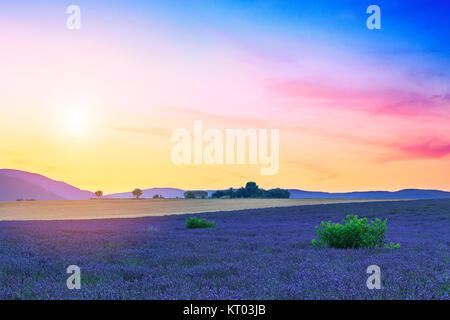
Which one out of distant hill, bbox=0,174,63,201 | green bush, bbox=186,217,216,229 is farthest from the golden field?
distant hill, bbox=0,174,63,201

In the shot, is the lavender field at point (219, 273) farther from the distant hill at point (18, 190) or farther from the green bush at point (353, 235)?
the distant hill at point (18, 190)

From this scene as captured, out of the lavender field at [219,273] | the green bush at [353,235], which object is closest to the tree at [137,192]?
the lavender field at [219,273]

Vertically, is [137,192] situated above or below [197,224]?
below

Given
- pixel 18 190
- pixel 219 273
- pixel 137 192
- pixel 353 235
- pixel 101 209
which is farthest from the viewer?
pixel 18 190

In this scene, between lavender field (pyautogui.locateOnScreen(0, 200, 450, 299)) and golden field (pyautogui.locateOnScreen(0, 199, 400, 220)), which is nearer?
lavender field (pyautogui.locateOnScreen(0, 200, 450, 299))

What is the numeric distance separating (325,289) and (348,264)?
2.37m

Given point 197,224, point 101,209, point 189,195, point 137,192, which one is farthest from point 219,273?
point 137,192

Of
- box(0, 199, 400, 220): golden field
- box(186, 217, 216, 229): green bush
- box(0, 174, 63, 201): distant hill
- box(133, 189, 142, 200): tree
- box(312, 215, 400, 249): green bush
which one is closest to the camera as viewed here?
box(312, 215, 400, 249): green bush

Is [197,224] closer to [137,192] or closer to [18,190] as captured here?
[137,192]

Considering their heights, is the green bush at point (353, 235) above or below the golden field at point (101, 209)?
above

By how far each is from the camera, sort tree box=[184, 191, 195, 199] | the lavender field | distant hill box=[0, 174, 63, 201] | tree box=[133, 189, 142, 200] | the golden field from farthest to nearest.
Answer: distant hill box=[0, 174, 63, 201] → tree box=[133, 189, 142, 200] → tree box=[184, 191, 195, 199] → the golden field → the lavender field

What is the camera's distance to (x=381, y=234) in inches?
426

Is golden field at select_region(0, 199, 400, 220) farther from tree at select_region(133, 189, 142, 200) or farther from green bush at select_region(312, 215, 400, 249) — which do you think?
green bush at select_region(312, 215, 400, 249)
